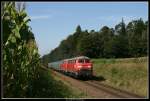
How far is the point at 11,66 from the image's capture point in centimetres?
1232

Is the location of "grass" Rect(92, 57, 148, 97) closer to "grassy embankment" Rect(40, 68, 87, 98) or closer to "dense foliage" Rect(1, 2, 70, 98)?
"grassy embankment" Rect(40, 68, 87, 98)

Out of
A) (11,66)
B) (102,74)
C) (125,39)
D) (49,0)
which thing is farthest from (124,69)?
(49,0)

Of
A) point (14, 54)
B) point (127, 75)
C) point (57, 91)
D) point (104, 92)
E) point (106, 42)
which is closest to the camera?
point (106, 42)

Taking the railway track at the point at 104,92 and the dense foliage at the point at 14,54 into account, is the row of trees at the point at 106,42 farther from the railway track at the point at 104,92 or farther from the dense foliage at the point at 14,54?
the railway track at the point at 104,92

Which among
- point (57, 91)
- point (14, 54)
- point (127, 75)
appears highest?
point (14, 54)

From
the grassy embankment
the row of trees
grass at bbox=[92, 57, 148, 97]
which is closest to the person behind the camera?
the row of trees

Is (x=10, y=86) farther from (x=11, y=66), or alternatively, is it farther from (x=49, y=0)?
(x=49, y=0)

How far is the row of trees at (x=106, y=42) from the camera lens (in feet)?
32.3

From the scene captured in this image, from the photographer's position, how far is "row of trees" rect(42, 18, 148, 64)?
984cm

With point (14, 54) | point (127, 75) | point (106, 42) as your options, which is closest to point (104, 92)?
point (127, 75)

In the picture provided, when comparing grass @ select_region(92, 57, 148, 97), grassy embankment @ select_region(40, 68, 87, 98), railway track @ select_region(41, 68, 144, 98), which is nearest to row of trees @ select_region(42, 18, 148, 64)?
grassy embankment @ select_region(40, 68, 87, 98)

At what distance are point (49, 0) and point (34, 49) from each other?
13.2 metres

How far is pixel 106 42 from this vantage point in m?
11.6

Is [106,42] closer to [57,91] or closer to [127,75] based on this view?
[57,91]
